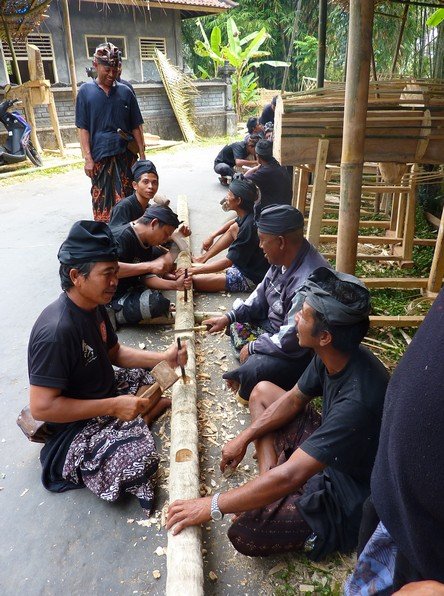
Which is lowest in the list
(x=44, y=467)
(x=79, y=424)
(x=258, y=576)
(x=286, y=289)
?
(x=258, y=576)

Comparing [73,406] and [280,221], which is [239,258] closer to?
[280,221]

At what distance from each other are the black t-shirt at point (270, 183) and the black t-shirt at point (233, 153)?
11.5 feet

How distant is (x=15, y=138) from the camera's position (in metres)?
11.1

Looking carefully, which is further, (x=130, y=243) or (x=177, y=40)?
(x=177, y=40)

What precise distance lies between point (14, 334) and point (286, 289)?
2667mm

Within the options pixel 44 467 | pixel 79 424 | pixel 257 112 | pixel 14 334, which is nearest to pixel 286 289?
pixel 79 424

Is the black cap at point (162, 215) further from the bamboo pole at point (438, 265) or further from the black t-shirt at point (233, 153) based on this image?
the black t-shirt at point (233, 153)

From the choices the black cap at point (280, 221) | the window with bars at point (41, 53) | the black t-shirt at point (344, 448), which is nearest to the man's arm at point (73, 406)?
the black t-shirt at point (344, 448)

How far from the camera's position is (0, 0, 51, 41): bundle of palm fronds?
8.22m

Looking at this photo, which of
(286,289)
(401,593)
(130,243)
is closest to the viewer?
(401,593)

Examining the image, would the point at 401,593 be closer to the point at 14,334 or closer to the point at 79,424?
the point at 79,424

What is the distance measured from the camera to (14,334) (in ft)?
14.2

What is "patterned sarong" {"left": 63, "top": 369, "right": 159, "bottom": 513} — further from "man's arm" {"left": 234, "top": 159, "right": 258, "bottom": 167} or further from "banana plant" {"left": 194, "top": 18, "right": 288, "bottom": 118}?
"banana plant" {"left": 194, "top": 18, "right": 288, "bottom": 118}

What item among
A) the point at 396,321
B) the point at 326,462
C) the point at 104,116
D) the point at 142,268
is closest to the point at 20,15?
the point at 104,116
